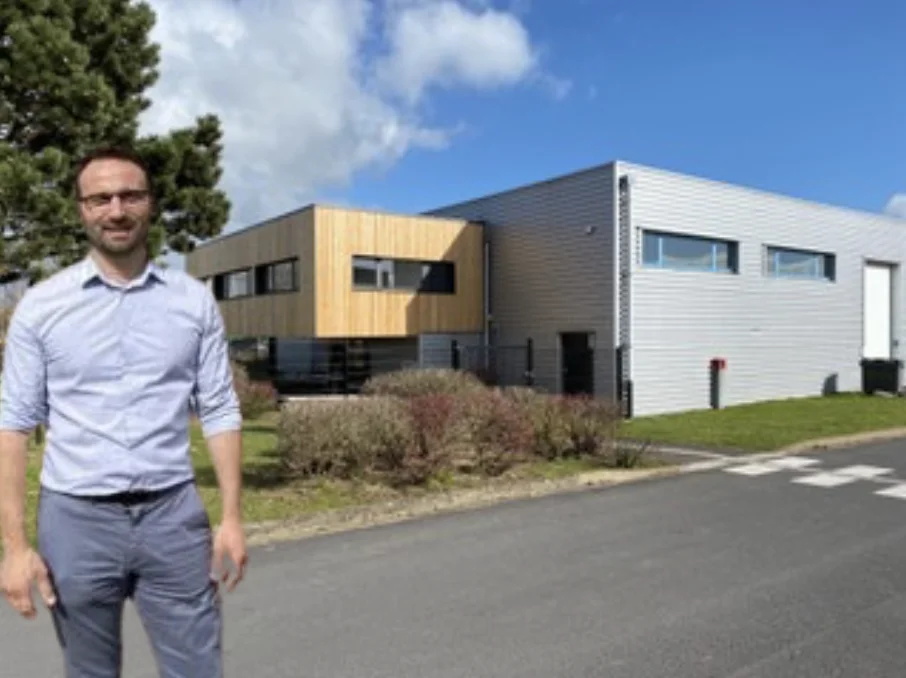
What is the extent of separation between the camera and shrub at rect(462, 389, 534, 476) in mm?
10961

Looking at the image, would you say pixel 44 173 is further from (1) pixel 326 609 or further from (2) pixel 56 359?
(2) pixel 56 359

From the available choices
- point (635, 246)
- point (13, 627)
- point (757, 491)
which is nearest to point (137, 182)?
point (13, 627)

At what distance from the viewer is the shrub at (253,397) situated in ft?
66.0

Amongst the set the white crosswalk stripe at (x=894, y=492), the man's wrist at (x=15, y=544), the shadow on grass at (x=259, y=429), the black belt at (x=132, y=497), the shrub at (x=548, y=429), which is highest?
the black belt at (x=132, y=497)

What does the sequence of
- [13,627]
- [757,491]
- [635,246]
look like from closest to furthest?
[13,627] → [757,491] → [635,246]

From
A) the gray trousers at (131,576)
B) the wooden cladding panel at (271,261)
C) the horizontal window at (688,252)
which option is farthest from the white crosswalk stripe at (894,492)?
the wooden cladding panel at (271,261)

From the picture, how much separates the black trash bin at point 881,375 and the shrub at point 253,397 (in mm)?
18535

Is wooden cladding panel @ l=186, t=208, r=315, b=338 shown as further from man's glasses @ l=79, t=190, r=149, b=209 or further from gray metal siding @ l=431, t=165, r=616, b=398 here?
man's glasses @ l=79, t=190, r=149, b=209

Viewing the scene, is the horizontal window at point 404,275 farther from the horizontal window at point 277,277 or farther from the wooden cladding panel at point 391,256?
the horizontal window at point 277,277

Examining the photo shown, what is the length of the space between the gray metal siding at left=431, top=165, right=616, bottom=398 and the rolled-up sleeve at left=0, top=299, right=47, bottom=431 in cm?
1947

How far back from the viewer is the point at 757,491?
10.3 m

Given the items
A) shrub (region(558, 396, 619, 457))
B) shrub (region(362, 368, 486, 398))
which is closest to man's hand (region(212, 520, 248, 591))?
shrub (region(558, 396, 619, 457))

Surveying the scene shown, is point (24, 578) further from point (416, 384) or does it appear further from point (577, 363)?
point (577, 363)

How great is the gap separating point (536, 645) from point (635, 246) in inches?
691
